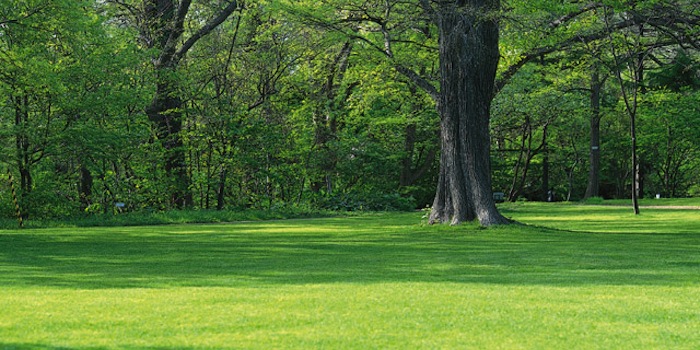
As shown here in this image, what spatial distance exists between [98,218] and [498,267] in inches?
677

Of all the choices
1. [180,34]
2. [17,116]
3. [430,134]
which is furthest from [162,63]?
[430,134]

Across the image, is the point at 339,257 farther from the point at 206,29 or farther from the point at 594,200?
the point at 594,200

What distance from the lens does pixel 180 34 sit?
121 ft

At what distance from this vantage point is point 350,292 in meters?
10.5

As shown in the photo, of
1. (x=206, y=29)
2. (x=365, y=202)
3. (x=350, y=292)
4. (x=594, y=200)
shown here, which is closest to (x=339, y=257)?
(x=350, y=292)

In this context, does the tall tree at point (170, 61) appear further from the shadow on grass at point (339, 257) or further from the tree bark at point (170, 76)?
the shadow on grass at point (339, 257)

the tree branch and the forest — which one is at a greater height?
the tree branch

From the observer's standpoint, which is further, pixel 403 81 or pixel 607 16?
pixel 403 81

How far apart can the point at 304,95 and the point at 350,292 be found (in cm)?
3280

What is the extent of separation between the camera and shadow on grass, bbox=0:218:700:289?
12.1m

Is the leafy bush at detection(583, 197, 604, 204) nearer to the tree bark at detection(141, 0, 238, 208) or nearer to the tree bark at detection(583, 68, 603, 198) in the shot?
the tree bark at detection(583, 68, 603, 198)

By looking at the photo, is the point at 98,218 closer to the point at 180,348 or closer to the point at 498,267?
the point at 498,267

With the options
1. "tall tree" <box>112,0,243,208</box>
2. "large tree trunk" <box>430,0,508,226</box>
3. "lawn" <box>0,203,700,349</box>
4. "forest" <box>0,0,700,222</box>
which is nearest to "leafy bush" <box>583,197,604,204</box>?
"forest" <box>0,0,700,222</box>

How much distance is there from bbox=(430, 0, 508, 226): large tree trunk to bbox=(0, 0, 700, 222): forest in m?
0.06
